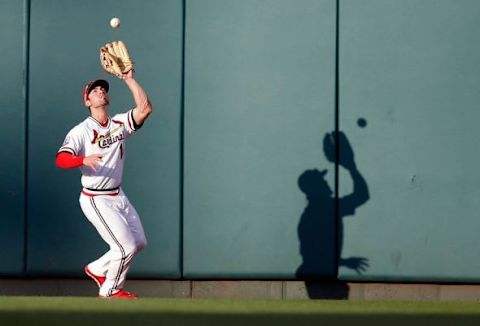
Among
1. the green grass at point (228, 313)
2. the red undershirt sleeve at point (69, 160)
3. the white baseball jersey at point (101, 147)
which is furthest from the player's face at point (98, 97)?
the green grass at point (228, 313)

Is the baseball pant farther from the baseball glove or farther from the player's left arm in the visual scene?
the baseball glove

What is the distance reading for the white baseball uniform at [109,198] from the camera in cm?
747

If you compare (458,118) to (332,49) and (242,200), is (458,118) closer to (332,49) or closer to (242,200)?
(332,49)

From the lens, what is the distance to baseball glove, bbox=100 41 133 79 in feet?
24.8

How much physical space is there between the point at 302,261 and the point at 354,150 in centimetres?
94

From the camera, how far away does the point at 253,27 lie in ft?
28.2

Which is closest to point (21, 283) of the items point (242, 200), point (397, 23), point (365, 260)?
point (242, 200)

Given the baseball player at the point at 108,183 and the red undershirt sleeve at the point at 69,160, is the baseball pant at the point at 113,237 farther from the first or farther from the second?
the red undershirt sleeve at the point at 69,160

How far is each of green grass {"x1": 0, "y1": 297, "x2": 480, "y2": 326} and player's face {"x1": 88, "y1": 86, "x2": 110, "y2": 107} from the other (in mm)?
1734

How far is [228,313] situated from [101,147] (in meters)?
2.14

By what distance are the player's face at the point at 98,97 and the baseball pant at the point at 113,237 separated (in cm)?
66

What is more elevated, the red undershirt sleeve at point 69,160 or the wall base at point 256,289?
the red undershirt sleeve at point 69,160

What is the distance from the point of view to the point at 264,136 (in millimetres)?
8586

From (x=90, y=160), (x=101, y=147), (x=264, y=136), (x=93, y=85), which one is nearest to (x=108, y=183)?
(x=101, y=147)
